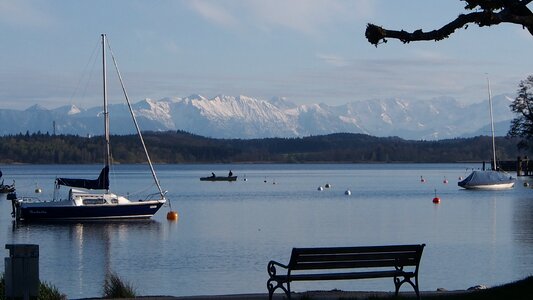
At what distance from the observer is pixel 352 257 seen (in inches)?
619

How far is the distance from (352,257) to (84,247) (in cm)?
2429

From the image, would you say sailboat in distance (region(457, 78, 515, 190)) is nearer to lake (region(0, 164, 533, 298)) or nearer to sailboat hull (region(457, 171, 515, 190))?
sailboat hull (region(457, 171, 515, 190))

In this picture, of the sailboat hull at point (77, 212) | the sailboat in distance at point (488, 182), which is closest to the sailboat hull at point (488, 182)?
the sailboat in distance at point (488, 182)

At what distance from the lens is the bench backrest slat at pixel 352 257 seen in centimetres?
1548

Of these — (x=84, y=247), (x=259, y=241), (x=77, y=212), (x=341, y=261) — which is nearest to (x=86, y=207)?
(x=77, y=212)

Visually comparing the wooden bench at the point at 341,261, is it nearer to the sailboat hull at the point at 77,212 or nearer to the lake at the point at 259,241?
the lake at the point at 259,241

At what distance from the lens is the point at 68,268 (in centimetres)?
3053

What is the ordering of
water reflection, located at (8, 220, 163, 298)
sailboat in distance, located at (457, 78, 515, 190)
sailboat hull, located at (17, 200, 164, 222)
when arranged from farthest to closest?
sailboat in distance, located at (457, 78, 515, 190)
sailboat hull, located at (17, 200, 164, 222)
water reflection, located at (8, 220, 163, 298)

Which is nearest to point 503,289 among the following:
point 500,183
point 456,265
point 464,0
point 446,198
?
point 464,0

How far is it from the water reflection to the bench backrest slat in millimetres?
Result: 9786

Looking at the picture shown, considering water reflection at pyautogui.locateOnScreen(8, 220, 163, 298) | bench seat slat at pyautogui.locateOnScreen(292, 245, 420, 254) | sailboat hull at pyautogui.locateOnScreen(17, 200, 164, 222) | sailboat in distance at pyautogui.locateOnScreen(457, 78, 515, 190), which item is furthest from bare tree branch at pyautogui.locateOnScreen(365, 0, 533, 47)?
sailboat in distance at pyautogui.locateOnScreen(457, 78, 515, 190)

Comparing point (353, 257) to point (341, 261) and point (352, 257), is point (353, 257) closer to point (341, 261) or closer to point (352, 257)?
point (352, 257)

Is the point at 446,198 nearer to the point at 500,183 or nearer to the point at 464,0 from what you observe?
the point at 500,183

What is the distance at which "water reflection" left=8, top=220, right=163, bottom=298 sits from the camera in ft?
90.5
